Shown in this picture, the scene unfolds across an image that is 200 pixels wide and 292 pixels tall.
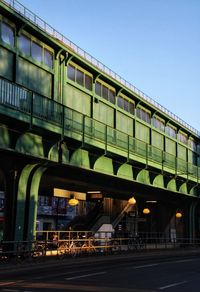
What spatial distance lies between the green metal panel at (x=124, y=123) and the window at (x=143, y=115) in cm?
208

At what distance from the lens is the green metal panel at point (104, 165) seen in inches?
1215

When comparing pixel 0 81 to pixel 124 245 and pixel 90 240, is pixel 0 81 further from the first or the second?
pixel 124 245

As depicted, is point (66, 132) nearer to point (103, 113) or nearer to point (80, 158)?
point (80, 158)

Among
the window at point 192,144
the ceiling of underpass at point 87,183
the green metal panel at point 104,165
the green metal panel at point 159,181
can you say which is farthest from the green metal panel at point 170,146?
the green metal panel at point 104,165

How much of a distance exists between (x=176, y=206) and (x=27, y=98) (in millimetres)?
37339

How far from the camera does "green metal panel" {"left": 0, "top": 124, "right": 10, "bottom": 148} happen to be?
22.3 m

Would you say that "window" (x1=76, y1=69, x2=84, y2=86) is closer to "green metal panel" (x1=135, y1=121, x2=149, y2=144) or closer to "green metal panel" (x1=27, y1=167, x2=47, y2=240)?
"green metal panel" (x1=27, y1=167, x2=47, y2=240)

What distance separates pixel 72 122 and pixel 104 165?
5502mm

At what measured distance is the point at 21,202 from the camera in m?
25.5

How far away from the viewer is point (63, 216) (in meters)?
83.0

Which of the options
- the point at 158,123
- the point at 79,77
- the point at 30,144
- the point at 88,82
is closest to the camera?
the point at 30,144

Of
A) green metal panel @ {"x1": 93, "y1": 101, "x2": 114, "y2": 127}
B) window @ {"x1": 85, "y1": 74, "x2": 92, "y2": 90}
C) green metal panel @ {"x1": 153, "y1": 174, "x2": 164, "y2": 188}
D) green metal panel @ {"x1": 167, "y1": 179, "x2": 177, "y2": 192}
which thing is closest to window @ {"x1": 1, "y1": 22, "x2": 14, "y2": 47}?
window @ {"x1": 85, "y1": 74, "x2": 92, "y2": 90}

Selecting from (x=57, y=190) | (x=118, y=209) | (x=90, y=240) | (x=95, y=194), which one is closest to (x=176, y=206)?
(x=118, y=209)

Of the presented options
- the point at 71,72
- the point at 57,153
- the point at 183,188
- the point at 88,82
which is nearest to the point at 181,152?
the point at 183,188
